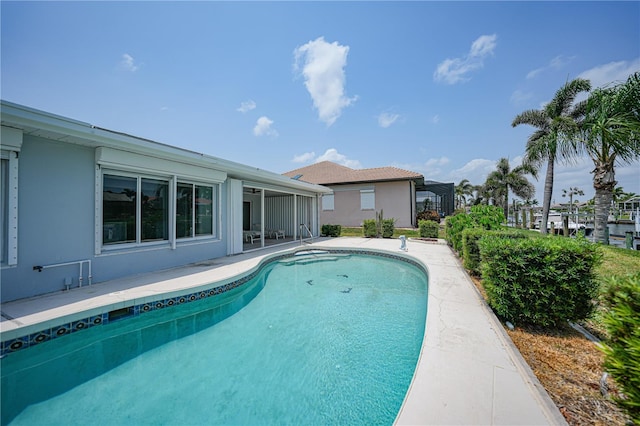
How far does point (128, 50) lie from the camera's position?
7.41 metres

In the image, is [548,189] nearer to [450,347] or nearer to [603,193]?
[603,193]

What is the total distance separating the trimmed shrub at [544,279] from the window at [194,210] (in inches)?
303

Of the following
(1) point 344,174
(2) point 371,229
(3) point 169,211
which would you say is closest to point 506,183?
(1) point 344,174

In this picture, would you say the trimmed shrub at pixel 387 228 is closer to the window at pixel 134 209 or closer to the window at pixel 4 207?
the window at pixel 134 209

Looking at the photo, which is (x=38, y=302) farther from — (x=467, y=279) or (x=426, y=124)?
(x=426, y=124)

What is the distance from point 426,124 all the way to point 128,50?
14.4 m

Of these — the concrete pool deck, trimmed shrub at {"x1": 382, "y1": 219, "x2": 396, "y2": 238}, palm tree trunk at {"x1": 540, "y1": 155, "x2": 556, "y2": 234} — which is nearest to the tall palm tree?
palm tree trunk at {"x1": 540, "y1": 155, "x2": 556, "y2": 234}

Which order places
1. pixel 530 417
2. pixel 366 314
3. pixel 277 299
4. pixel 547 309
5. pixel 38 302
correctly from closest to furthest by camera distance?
pixel 530 417 → pixel 547 309 → pixel 38 302 → pixel 366 314 → pixel 277 299

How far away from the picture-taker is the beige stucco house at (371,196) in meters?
19.1

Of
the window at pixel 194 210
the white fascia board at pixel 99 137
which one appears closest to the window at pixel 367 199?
the white fascia board at pixel 99 137

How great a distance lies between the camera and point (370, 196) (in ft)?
65.3

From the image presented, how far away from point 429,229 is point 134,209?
13.3m

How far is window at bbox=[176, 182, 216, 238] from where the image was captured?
7473 mm

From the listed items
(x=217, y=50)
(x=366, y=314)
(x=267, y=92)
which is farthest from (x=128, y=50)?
(x=366, y=314)
